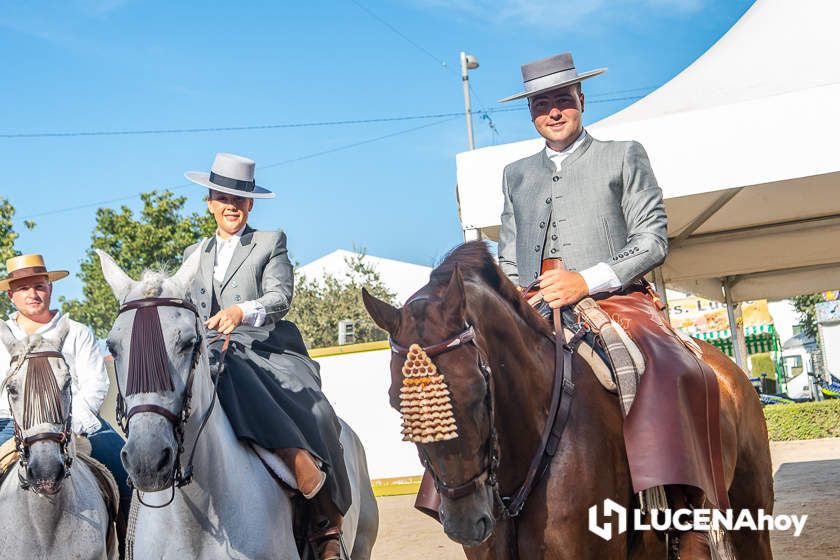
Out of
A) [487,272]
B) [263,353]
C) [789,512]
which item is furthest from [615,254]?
[789,512]

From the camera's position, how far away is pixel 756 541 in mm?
4250

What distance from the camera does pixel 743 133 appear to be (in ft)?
20.4

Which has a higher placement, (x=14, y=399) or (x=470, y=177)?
(x=470, y=177)

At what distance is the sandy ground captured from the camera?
25.6 ft

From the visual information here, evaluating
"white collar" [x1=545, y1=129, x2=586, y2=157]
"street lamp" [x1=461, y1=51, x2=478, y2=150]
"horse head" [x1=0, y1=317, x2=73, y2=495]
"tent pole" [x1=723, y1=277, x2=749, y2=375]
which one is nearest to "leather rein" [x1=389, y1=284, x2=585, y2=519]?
"white collar" [x1=545, y1=129, x2=586, y2=157]

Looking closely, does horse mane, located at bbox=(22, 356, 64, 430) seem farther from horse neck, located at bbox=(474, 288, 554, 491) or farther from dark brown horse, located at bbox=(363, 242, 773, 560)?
horse neck, located at bbox=(474, 288, 554, 491)

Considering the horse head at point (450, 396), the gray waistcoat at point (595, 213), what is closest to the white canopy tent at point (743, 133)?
the gray waistcoat at point (595, 213)

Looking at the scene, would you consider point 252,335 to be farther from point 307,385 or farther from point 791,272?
point 791,272

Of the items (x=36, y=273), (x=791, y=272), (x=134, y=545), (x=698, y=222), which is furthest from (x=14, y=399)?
(x=791, y=272)

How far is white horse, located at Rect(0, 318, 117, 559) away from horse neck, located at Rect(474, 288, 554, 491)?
9.02ft

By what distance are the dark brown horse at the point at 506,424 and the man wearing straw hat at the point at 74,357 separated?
3443 millimetres

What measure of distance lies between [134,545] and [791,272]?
1256cm

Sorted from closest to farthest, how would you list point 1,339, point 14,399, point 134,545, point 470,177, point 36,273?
point 134,545
point 14,399
point 1,339
point 36,273
point 470,177

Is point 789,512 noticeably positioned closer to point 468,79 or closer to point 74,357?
point 74,357
